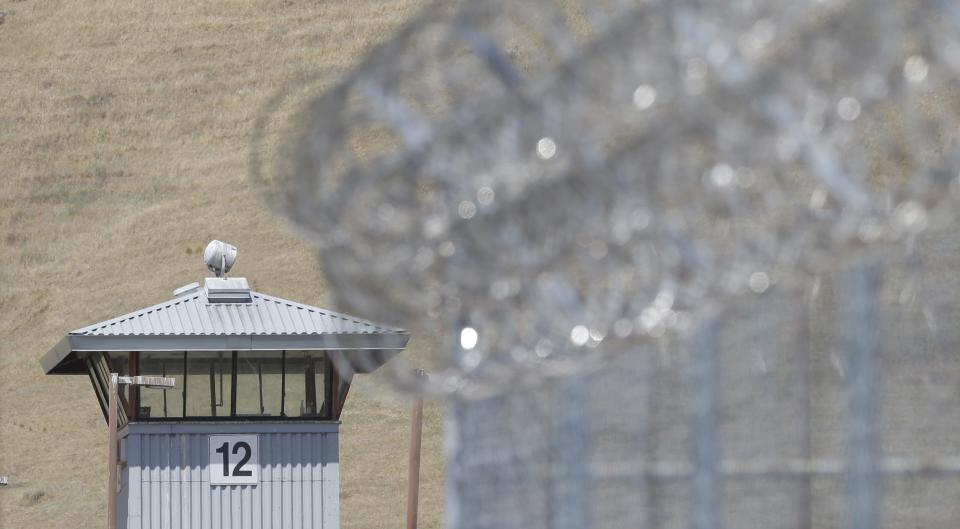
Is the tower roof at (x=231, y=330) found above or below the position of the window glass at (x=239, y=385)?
above

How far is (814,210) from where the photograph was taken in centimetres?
549

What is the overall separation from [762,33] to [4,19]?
43805 millimetres

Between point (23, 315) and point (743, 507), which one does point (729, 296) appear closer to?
point (743, 507)

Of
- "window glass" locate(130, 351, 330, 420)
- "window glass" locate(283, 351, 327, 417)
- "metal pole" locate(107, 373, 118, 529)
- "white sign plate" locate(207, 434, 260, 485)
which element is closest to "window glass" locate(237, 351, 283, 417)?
"window glass" locate(130, 351, 330, 420)

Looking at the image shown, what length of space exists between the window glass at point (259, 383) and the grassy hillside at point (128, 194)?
67.2 feet

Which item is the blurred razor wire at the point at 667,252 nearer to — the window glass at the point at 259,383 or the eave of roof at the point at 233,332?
the eave of roof at the point at 233,332

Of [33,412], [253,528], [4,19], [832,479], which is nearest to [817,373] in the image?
[832,479]

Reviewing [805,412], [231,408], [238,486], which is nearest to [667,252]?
[805,412]

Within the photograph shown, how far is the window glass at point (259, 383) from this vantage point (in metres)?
18.2

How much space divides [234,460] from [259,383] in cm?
83

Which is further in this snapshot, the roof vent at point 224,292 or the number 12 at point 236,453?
the roof vent at point 224,292

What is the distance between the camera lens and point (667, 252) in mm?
5355

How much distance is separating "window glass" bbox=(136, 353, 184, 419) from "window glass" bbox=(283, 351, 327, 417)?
108 centimetres

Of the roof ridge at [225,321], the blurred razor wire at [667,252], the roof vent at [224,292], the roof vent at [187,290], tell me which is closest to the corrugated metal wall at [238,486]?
the roof ridge at [225,321]
